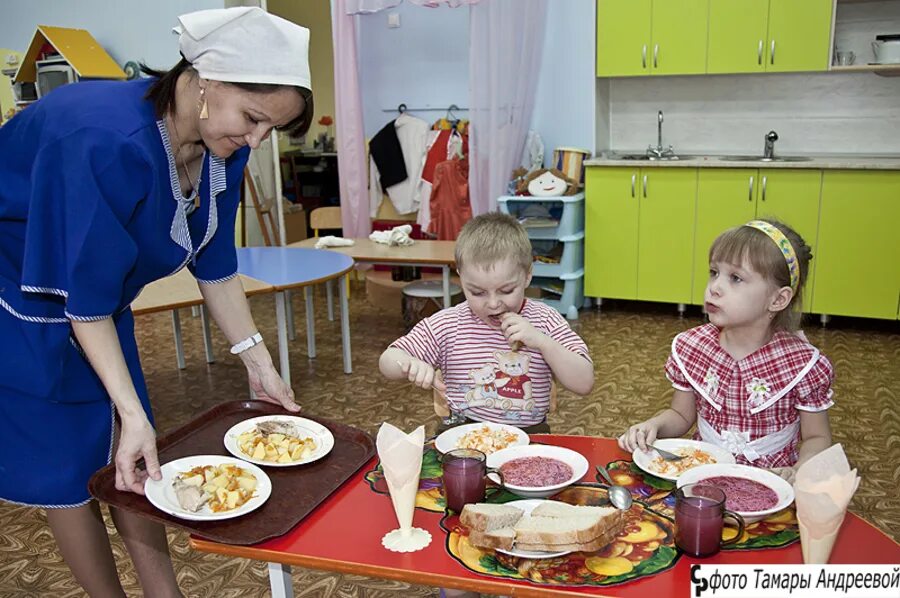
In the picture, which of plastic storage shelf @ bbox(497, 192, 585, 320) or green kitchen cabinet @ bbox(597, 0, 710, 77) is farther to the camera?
plastic storage shelf @ bbox(497, 192, 585, 320)

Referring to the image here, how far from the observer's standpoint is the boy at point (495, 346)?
173cm

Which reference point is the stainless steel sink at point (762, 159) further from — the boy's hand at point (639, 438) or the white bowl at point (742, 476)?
the white bowl at point (742, 476)

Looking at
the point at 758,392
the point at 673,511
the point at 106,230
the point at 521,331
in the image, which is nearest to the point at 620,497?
the point at 673,511

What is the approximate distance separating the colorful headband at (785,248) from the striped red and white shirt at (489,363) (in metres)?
0.48

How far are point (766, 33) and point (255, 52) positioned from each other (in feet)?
13.5

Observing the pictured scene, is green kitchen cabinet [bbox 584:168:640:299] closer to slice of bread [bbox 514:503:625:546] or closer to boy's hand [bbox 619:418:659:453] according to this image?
boy's hand [bbox 619:418:659:453]

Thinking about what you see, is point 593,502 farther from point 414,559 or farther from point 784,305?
point 784,305

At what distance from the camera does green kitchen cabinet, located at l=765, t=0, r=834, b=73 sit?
4414mm

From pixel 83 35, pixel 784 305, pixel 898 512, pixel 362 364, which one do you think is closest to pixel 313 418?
pixel 784 305

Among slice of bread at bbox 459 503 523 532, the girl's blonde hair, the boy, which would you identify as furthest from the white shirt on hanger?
slice of bread at bbox 459 503 523 532

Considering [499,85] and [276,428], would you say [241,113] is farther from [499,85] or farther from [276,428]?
[499,85]

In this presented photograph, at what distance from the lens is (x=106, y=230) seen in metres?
1.22

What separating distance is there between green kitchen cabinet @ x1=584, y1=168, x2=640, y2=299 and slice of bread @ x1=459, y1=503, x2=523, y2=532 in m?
4.05

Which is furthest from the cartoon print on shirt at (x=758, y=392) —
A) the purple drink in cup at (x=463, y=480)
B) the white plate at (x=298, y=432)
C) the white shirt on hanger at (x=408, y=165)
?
the white shirt on hanger at (x=408, y=165)
